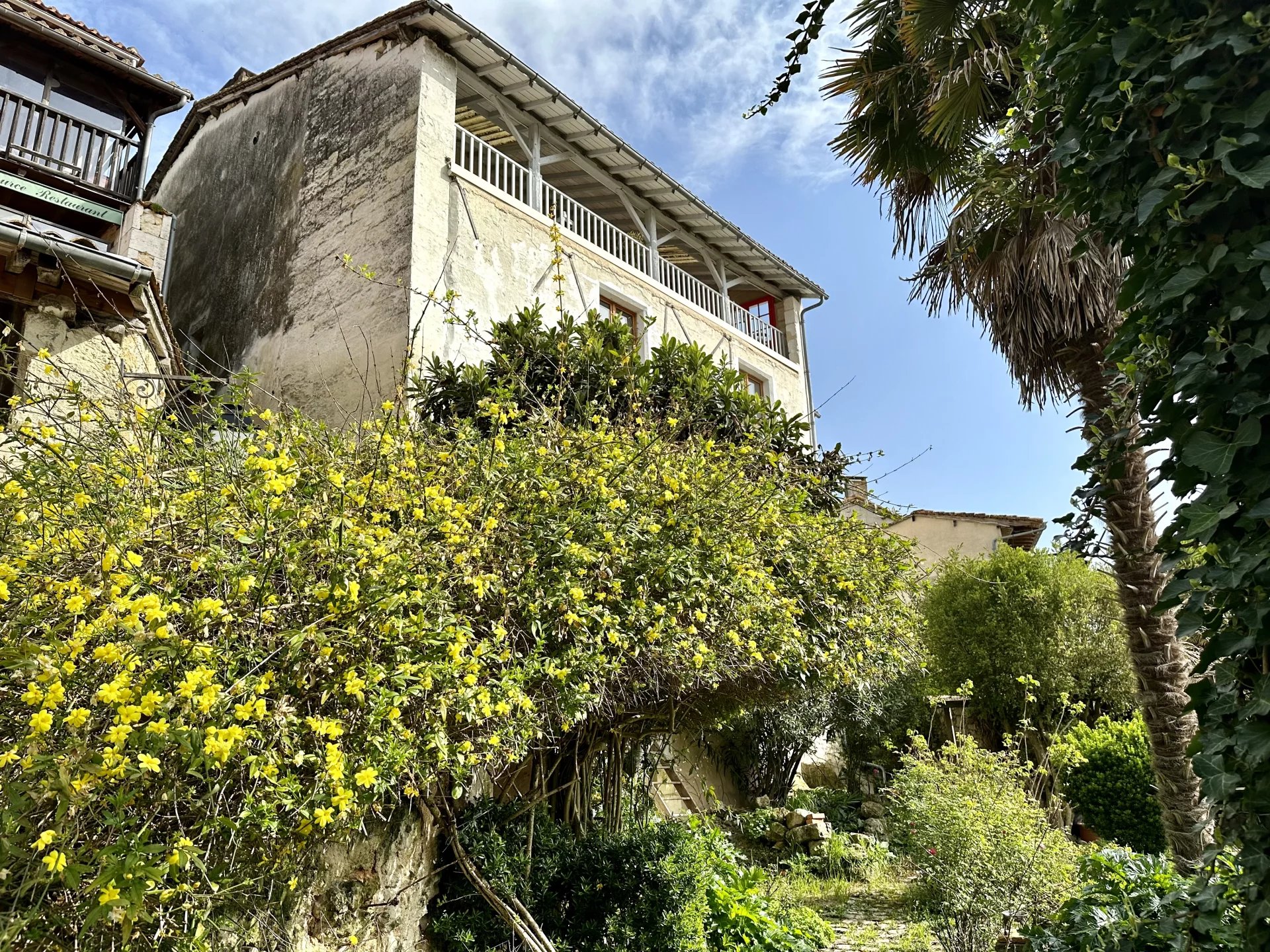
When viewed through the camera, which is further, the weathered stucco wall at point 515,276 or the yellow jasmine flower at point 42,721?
the weathered stucco wall at point 515,276

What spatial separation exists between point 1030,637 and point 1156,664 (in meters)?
9.38

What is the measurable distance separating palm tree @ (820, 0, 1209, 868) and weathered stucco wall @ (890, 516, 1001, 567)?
568 inches

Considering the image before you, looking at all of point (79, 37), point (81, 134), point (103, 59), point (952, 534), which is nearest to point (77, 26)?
point (79, 37)

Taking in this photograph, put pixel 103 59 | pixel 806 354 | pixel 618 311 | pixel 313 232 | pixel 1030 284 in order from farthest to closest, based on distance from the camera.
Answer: pixel 806 354
pixel 618 311
pixel 313 232
pixel 103 59
pixel 1030 284

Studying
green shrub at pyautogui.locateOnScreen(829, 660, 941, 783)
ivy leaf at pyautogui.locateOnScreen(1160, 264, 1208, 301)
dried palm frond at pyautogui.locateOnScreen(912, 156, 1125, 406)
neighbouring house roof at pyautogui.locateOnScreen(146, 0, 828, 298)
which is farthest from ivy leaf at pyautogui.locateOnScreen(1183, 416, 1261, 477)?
green shrub at pyautogui.locateOnScreen(829, 660, 941, 783)

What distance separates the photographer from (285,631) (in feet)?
10.0

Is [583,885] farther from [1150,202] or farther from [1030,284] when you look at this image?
[1030,284]

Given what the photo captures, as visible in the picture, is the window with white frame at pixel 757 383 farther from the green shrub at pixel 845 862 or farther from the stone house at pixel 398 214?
the green shrub at pixel 845 862

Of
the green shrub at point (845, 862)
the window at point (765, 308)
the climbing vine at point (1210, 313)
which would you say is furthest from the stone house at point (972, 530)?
the climbing vine at point (1210, 313)

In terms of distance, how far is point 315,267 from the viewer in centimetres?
1166

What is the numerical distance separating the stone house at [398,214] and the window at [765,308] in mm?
2292

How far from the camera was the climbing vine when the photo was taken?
6.21 ft

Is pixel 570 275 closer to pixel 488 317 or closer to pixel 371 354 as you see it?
pixel 488 317

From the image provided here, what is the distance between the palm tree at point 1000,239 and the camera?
529 centimetres
